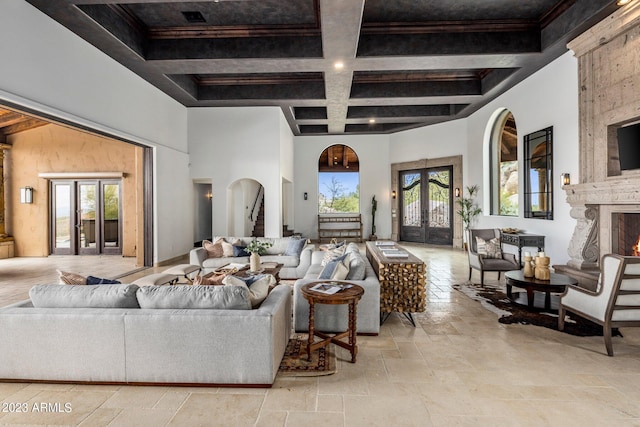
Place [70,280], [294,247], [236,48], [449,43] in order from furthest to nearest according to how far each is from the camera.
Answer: [294,247] < [236,48] < [449,43] < [70,280]

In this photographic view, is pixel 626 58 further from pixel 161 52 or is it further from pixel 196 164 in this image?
pixel 196 164

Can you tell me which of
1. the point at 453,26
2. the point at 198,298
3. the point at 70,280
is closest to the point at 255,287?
the point at 198,298

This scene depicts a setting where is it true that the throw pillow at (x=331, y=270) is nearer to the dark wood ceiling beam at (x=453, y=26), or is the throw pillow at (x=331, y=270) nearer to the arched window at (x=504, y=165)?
the dark wood ceiling beam at (x=453, y=26)

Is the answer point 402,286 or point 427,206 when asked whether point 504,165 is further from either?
point 402,286

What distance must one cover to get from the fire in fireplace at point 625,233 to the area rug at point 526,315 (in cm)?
154

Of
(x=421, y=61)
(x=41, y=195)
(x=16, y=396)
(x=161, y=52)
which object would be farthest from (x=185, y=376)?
(x=41, y=195)

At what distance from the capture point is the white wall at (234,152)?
920cm

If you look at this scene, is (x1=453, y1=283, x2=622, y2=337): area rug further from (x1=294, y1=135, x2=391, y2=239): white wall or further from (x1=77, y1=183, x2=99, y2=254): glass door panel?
(x1=77, y1=183, x2=99, y2=254): glass door panel

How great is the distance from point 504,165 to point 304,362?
7.95 metres

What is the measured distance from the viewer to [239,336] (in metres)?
2.61

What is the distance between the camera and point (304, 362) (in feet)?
9.96

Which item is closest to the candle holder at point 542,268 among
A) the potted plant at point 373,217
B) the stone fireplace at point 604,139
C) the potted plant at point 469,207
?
the stone fireplace at point 604,139

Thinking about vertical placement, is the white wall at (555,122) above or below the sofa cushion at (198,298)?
above

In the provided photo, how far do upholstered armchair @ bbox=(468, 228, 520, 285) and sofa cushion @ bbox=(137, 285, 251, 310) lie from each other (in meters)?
4.51
